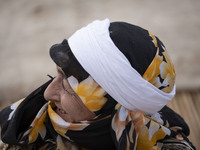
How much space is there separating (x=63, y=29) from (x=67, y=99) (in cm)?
183

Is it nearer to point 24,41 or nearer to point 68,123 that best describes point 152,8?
point 24,41

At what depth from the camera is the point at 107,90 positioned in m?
1.04

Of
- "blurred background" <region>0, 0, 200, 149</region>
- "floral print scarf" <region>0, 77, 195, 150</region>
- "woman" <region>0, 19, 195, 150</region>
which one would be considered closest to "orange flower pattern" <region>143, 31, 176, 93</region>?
"woman" <region>0, 19, 195, 150</region>

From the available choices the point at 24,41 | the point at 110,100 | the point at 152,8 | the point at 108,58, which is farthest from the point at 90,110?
the point at 152,8

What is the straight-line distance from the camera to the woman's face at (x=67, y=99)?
1.11m

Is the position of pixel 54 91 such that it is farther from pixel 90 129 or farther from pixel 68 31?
pixel 68 31

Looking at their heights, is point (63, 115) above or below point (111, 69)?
below

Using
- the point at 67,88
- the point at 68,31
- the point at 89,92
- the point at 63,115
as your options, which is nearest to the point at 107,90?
the point at 89,92

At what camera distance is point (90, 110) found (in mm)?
1095

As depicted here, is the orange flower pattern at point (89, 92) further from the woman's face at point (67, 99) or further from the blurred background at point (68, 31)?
the blurred background at point (68, 31)

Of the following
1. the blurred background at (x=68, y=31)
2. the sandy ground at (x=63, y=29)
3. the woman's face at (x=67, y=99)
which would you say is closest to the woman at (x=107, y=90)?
the woman's face at (x=67, y=99)

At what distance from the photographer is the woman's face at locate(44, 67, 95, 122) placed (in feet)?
3.66

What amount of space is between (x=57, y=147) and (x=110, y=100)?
384mm

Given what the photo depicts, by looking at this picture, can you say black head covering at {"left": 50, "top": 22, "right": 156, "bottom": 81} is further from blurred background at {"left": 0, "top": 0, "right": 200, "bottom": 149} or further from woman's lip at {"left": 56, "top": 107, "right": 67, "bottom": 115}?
blurred background at {"left": 0, "top": 0, "right": 200, "bottom": 149}
